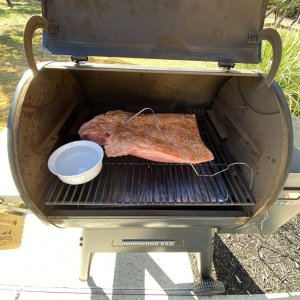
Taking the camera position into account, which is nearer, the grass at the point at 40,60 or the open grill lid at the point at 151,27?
the open grill lid at the point at 151,27

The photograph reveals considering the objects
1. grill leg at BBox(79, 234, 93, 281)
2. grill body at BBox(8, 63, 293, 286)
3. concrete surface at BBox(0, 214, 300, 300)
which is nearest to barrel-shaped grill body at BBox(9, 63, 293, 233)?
grill body at BBox(8, 63, 293, 286)

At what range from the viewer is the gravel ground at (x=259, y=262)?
2242 mm

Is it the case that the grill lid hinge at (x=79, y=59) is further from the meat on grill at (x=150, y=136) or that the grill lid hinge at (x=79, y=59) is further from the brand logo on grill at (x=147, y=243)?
the brand logo on grill at (x=147, y=243)

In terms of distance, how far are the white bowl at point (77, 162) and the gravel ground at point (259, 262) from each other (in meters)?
1.55

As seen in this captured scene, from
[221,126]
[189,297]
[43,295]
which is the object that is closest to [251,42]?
[221,126]

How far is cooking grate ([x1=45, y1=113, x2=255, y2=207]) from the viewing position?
1.42 metres

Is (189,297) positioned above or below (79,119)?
below

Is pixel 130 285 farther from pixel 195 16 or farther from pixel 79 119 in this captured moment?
pixel 195 16

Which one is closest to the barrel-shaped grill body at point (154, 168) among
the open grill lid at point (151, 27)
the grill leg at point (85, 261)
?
the open grill lid at point (151, 27)

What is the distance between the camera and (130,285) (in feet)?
6.98

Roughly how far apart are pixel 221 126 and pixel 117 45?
1.03m

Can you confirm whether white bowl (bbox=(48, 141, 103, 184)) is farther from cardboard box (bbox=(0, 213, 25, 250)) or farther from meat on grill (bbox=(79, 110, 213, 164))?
cardboard box (bbox=(0, 213, 25, 250))

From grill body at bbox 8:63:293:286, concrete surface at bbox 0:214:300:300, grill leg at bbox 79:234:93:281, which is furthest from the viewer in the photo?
concrete surface at bbox 0:214:300:300

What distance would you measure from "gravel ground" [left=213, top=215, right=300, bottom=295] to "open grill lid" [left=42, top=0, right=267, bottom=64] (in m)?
1.79
